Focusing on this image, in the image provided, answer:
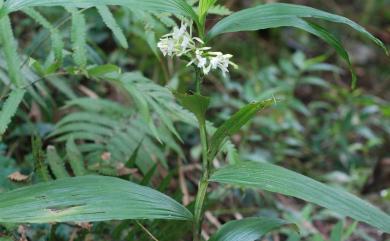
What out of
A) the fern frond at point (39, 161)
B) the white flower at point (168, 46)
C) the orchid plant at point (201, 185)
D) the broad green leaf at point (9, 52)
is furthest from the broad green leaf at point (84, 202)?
the broad green leaf at point (9, 52)

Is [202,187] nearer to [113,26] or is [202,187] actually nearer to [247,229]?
[247,229]

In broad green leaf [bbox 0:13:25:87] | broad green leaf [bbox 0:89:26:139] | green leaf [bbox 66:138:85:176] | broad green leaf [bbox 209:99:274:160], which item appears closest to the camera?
broad green leaf [bbox 209:99:274:160]

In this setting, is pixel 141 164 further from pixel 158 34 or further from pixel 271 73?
pixel 271 73

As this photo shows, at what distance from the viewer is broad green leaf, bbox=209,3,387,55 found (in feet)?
3.44

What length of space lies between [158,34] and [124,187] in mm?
758

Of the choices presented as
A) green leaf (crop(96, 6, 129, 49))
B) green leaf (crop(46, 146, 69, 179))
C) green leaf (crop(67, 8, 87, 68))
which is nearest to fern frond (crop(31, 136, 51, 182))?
green leaf (crop(46, 146, 69, 179))

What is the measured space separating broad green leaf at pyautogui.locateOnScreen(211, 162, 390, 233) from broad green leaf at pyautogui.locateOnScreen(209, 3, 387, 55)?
27cm

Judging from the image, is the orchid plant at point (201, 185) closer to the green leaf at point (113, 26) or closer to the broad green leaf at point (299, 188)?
the broad green leaf at point (299, 188)

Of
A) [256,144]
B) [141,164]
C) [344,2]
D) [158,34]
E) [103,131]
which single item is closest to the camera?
[158,34]

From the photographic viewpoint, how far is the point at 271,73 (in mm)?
2828

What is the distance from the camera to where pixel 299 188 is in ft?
3.26

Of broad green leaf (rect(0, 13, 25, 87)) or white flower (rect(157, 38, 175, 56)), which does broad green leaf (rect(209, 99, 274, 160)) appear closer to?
white flower (rect(157, 38, 175, 56))

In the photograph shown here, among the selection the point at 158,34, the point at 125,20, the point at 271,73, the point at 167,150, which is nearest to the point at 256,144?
the point at 271,73

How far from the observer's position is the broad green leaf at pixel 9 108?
4.22ft
